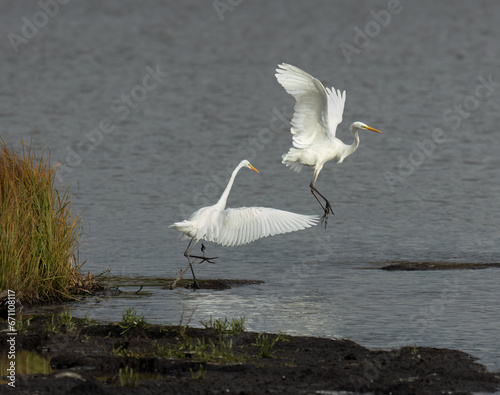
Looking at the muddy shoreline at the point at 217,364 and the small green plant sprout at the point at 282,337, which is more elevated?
the small green plant sprout at the point at 282,337

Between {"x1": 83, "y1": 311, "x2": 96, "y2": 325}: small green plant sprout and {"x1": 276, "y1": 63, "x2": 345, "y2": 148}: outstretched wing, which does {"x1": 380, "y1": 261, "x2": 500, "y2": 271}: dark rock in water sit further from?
{"x1": 83, "y1": 311, "x2": 96, "y2": 325}: small green plant sprout

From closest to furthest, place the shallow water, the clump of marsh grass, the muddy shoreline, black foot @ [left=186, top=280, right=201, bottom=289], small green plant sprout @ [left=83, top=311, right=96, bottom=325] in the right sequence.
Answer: the muddy shoreline → small green plant sprout @ [left=83, top=311, right=96, bottom=325] → the clump of marsh grass → the shallow water → black foot @ [left=186, top=280, right=201, bottom=289]

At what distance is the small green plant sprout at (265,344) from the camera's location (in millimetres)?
7477

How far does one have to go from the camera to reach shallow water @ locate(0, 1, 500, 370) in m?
9.96

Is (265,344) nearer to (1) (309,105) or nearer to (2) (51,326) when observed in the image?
(2) (51,326)

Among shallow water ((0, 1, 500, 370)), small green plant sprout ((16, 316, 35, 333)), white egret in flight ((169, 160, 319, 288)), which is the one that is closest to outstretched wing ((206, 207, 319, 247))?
white egret in flight ((169, 160, 319, 288))

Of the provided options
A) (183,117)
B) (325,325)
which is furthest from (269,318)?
(183,117)

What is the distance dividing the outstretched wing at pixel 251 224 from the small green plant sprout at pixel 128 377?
356 centimetres

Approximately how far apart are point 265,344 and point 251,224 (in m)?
3.17

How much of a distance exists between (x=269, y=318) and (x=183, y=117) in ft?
48.7

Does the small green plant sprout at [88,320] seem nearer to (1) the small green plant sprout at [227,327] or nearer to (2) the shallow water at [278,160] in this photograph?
(2) the shallow water at [278,160]

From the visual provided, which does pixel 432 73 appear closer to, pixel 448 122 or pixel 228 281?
pixel 448 122

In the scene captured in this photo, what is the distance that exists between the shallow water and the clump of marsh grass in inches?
16.2

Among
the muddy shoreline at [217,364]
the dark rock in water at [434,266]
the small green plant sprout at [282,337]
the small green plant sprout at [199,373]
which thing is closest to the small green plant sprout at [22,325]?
the muddy shoreline at [217,364]
